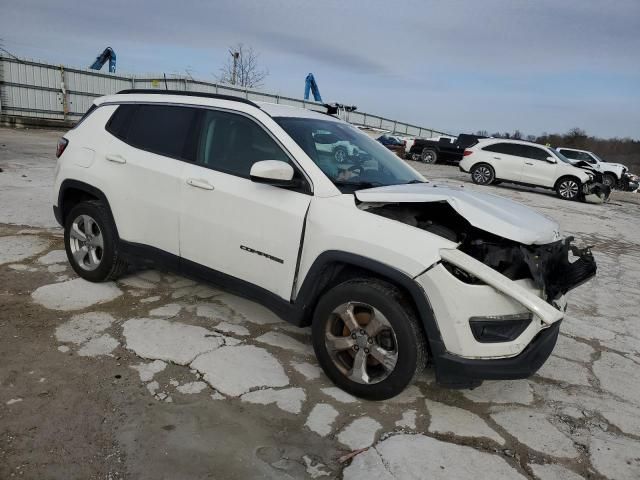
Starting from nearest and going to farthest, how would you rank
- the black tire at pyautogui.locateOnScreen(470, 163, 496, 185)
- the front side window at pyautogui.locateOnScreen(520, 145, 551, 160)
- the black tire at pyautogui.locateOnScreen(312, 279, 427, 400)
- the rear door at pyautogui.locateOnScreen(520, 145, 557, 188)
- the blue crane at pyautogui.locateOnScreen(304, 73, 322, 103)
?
the black tire at pyautogui.locateOnScreen(312, 279, 427, 400) → the rear door at pyautogui.locateOnScreen(520, 145, 557, 188) → the front side window at pyautogui.locateOnScreen(520, 145, 551, 160) → the black tire at pyautogui.locateOnScreen(470, 163, 496, 185) → the blue crane at pyautogui.locateOnScreen(304, 73, 322, 103)

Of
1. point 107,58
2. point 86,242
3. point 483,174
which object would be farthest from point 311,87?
point 86,242

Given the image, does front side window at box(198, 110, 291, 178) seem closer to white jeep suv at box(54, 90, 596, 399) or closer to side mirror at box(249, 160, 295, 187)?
white jeep suv at box(54, 90, 596, 399)

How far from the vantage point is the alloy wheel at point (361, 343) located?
271 cm

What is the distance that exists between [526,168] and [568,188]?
141cm

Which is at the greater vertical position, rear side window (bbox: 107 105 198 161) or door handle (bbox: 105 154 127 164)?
rear side window (bbox: 107 105 198 161)

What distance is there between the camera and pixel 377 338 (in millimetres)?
2748

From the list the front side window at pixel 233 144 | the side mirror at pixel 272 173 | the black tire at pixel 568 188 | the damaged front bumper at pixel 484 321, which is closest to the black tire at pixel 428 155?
the black tire at pixel 568 188

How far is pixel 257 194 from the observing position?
3.12 meters

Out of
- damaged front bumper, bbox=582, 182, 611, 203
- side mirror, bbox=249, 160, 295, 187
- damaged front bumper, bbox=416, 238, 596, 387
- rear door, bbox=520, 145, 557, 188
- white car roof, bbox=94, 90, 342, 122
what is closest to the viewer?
damaged front bumper, bbox=416, 238, 596, 387

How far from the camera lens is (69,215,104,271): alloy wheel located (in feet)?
13.4

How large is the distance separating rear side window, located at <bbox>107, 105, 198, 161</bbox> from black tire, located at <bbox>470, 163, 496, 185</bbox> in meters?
14.1

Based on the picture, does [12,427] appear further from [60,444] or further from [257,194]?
[257,194]

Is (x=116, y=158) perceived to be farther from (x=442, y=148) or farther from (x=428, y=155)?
(x=428, y=155)

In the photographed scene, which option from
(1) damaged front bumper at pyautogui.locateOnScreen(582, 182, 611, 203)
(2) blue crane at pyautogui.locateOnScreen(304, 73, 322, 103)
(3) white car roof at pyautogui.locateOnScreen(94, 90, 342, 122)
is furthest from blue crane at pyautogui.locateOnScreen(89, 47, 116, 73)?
(3) white car roof at pyautogui.locateOnScreen(94, 90, 342, 122)
